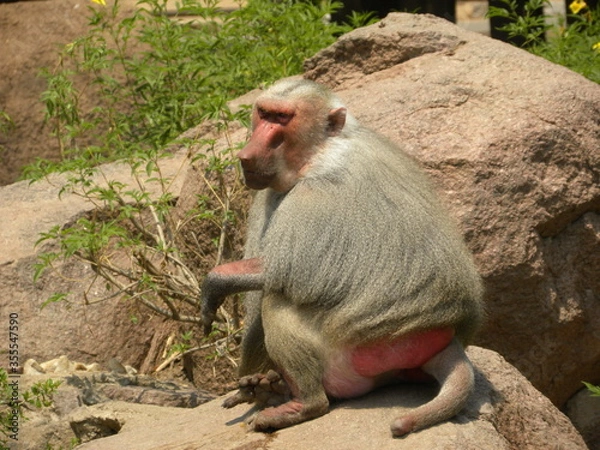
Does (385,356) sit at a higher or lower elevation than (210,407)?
higher

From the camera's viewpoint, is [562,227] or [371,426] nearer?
[371,426]

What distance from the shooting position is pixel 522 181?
233 inches

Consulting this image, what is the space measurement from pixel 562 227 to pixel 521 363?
716mm

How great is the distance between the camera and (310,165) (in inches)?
191

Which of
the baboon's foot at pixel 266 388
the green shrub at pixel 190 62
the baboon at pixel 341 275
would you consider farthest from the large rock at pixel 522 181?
the green shrub at pixel 190 62

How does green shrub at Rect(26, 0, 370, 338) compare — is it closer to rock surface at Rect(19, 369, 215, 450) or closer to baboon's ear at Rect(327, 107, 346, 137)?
rock surface at Rect(19, 369, 215, 450)

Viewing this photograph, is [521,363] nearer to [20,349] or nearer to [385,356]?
[385,356]

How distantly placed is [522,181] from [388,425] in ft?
5.86

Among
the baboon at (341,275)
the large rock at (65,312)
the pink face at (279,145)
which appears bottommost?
the large rock at (65,312)

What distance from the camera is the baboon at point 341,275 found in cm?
463

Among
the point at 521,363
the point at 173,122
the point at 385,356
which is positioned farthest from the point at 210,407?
the point at 173,122

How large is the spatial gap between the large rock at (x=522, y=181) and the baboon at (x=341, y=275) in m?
1.03

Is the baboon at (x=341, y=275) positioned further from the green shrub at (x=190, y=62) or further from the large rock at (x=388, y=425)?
the green shrub at (x=190, y=62)

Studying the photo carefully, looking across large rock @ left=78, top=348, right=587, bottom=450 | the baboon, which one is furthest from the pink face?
large rock @ left=78, top=348, right=587, bottom=450
